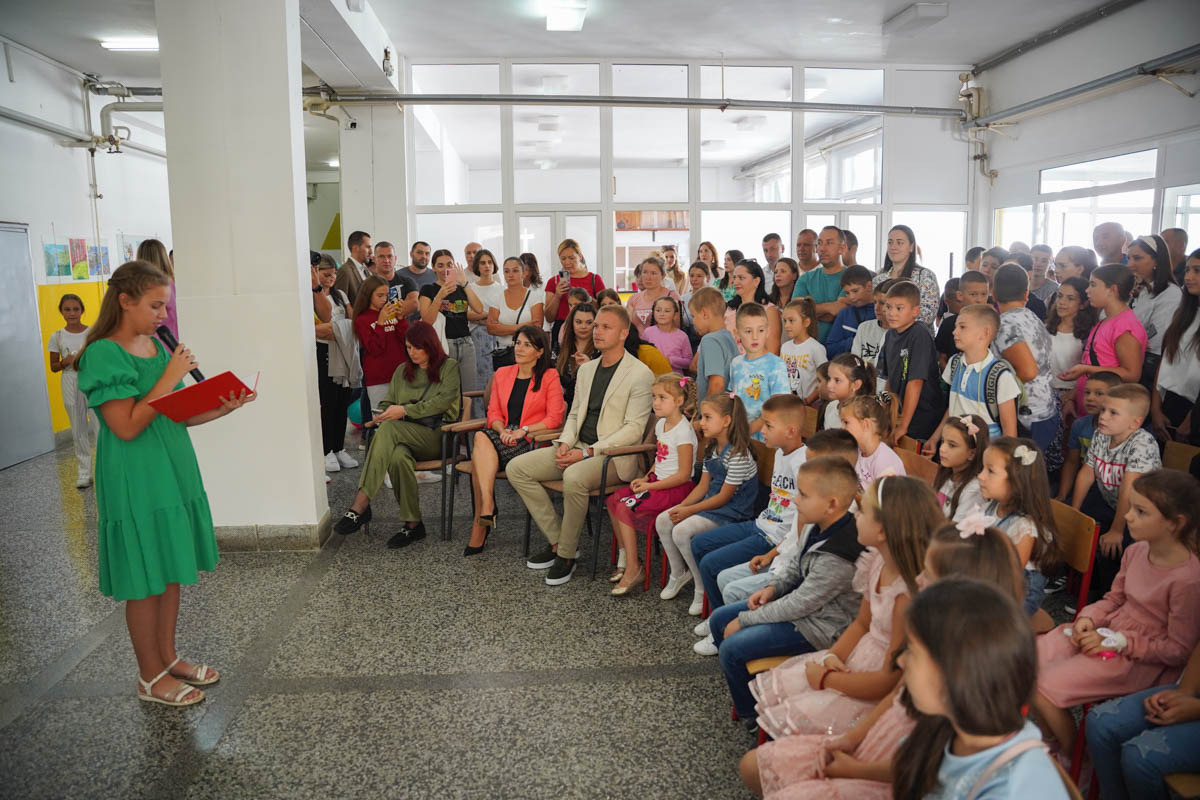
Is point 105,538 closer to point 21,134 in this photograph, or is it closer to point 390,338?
point 390,338

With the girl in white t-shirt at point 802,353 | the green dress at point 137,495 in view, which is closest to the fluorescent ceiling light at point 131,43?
the green dress at point 137,495

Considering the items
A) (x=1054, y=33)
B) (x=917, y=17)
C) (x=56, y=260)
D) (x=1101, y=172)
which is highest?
(x=1054, y=33)

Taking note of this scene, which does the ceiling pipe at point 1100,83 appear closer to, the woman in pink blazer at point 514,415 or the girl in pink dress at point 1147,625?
the woman in pink blazer at point 514,415

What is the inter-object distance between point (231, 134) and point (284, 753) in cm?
305

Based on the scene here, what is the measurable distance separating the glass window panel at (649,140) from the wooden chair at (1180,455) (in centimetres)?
693

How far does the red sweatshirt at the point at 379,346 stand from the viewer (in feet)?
17.8

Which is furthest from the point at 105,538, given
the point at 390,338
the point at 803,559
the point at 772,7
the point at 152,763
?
the point at 772,7

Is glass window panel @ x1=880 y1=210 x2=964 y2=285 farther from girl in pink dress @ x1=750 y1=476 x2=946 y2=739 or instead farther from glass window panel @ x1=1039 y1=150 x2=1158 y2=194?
girl in pink dress @ x1=750 y1=476 x2=946 y2=739

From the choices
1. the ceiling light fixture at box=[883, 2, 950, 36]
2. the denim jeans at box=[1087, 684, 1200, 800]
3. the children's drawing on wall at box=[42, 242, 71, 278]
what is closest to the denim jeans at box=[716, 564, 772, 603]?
the denim jeans at box=[1087, 684, 1200, 800]

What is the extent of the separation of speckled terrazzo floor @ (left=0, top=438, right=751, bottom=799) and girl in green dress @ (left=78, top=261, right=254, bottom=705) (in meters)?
0.31

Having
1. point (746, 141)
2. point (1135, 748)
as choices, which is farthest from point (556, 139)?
point (1135, 748)

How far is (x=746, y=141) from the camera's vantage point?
31.8 ft

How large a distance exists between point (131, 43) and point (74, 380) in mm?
3429

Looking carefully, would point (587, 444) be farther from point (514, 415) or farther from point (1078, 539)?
point (1078, 539)
